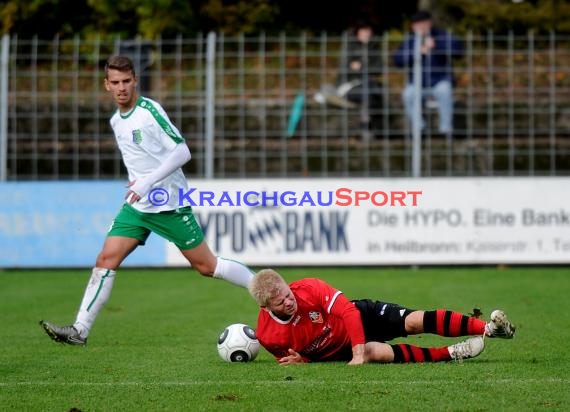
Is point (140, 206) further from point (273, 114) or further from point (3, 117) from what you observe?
point (273, 114)

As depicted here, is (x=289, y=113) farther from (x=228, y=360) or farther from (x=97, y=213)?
(x=228, y=360)

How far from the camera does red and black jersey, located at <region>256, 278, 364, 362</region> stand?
29.9ft

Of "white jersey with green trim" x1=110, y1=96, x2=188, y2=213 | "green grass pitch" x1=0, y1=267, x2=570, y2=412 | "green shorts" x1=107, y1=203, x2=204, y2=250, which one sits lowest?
"green grass pitch" x1=0, y1=267, x2=570, y2=412

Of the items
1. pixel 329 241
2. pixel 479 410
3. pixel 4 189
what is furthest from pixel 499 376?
pixel 4 189

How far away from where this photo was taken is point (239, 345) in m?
9.71

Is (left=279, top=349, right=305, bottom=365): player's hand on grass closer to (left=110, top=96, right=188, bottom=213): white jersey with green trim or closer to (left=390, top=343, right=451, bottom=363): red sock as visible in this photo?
(left=390, top=343, right=451, bottom=363): red sock

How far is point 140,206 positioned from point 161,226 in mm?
232

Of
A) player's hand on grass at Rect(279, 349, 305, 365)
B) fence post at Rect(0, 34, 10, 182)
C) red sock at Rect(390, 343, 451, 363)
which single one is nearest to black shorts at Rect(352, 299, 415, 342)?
red sock at Rect(390, 343, 451, 363)

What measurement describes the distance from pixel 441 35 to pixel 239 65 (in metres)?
3.06

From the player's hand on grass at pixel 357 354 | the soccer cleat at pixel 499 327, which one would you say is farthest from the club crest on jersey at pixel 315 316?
the soccer cleat at pixel 499 327

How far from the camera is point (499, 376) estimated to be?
8.62 m

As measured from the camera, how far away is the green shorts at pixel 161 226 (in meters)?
10.8

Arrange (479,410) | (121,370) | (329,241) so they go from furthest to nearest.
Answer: (329,241), (121,370), (479,410)

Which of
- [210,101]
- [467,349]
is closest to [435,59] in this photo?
[210,101]
